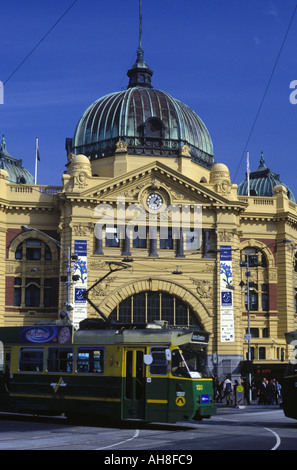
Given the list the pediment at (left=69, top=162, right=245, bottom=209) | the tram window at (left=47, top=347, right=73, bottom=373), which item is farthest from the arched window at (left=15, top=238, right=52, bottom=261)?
the tram window at (left=47, top=347, right=73, bottom=373)

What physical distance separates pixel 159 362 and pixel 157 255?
31055 millimetres

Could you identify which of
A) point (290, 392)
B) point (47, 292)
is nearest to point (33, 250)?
point (47, 292)

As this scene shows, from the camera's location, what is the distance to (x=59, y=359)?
88.0ft

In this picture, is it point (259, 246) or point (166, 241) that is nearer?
point (166, 241)

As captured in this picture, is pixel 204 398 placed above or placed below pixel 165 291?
below

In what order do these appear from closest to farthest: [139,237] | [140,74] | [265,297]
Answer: [139,237] < [265,297] < [140,74]

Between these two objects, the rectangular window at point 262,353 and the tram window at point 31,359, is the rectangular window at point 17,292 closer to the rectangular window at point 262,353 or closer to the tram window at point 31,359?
the rectangular window at point 262,353

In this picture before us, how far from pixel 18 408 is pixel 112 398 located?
14.7 feet

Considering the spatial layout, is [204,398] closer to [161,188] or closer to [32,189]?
[161,188]

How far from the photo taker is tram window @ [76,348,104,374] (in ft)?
84.8

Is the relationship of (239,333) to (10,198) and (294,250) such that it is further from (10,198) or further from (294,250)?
(10,198)

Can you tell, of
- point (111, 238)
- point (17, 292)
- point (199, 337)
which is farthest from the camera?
point (17, 292)

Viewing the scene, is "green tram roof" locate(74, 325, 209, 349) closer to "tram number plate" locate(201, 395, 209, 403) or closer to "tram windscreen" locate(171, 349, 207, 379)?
"tram windscreen" locate(171, 349, 207, 379)

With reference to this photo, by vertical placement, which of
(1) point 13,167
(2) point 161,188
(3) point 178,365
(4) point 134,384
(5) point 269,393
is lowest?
(5) point 269,393
